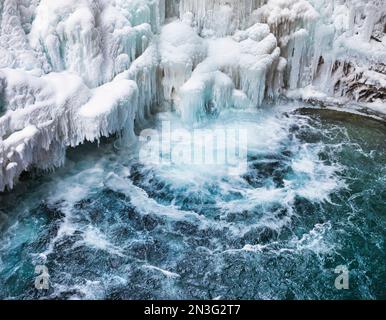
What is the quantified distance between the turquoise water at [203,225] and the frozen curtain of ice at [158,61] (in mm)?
918

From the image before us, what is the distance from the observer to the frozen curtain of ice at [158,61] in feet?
26.7

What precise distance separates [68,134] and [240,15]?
5833mm

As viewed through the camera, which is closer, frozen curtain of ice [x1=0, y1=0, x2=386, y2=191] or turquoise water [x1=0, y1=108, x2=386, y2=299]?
turquoise water [x1=0, y1=108, x2=386, y2=299]

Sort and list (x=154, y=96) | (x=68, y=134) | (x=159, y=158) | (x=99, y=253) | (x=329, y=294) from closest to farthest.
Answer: (x=329, y=294)
(x=99, y=253)
(x=68, y=134)
(x=159, y=158)
(x=154, y=96)

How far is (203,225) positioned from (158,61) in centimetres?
468

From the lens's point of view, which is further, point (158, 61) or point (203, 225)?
point (158, 61)

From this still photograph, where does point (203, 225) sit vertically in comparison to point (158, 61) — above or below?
below

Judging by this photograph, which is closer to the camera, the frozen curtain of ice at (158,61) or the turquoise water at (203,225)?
the turquoise water at (203,225)

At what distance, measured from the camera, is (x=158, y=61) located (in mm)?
10555

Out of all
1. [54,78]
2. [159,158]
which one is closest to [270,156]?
[159,158]

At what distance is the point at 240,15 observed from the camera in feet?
37.3

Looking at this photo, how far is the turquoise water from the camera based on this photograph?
262 inches

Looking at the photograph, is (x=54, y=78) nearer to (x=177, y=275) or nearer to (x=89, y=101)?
(x=89, y=101)

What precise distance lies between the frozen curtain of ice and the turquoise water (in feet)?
3.01
